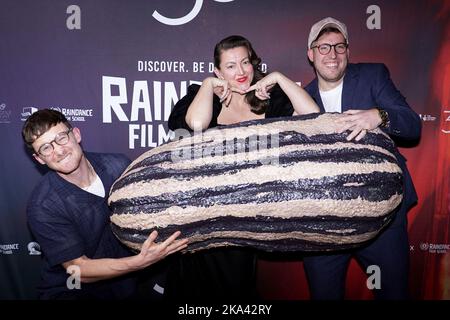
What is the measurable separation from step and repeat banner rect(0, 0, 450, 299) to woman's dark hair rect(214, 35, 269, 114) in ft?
1.77

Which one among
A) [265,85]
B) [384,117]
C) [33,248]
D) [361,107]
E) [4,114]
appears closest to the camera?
[384,117]

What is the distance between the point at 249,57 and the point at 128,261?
1018 mm

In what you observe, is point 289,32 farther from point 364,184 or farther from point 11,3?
point 11,3

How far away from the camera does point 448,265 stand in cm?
231

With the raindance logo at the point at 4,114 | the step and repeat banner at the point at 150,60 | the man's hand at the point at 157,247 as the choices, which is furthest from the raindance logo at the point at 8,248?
the man's hand at the point at 157,247

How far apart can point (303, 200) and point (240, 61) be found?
700 millimetres

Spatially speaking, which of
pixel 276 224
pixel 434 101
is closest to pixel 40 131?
pixel 276 224

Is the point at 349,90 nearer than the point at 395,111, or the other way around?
the point at 395,111

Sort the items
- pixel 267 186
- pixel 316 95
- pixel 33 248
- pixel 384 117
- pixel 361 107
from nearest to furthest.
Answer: pixel 267 186, pixel 384 117, pixel 361 107, pixel 316 95, pixel 33 248

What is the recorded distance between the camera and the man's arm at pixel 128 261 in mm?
1320

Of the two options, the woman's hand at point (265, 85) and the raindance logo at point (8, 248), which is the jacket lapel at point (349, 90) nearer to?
the woman's hand at point (265, 85)

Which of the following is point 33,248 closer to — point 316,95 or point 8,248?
point 8,248

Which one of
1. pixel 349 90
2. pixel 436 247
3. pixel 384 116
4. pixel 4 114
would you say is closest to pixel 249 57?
pixel 349 90

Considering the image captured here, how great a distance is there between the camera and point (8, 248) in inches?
88.5
